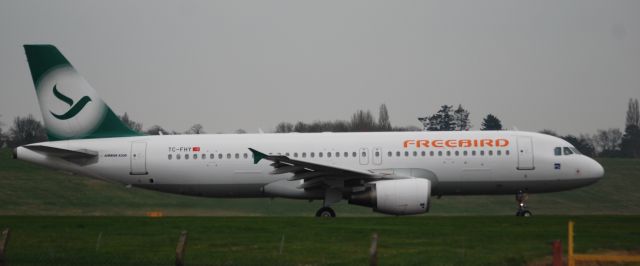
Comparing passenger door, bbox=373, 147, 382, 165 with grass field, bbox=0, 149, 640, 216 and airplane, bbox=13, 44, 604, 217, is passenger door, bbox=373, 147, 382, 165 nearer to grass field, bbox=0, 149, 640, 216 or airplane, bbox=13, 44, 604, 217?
airplane, bbox=13, 44, 604, 217

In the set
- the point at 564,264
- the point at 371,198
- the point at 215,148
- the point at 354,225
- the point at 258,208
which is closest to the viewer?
the point at 564,264

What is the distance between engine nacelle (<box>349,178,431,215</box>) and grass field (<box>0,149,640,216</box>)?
15.5 meters

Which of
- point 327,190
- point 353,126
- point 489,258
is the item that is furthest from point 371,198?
point 353,126

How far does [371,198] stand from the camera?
34.4 metres

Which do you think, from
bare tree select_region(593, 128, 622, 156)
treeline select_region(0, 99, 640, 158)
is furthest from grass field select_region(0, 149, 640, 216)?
bare tree select_region(593, 128, 622, 156)

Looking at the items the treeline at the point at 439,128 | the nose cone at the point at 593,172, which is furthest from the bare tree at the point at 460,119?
the nose cone at the point at 593,172

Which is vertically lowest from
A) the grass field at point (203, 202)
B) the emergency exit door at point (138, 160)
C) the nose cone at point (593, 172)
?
the grass field at point (203, 202)

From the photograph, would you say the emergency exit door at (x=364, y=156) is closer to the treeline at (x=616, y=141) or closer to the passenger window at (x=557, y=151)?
the passenger window at (x=557, y=151)

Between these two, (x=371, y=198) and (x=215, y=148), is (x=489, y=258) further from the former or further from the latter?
(x=215, y=148)

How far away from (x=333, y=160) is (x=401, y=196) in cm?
407

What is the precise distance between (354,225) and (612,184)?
37.3 meters

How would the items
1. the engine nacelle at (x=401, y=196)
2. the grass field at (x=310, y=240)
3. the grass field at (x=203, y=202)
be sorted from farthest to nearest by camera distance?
the grass field at (x=203, y=202), the engine nacelle at (x=401, y=196), the grass field at (x=310, y=240)

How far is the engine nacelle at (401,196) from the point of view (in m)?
33.9

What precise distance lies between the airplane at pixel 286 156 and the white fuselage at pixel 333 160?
38 millimetres
